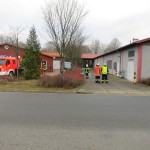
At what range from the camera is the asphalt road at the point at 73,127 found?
9.76ft

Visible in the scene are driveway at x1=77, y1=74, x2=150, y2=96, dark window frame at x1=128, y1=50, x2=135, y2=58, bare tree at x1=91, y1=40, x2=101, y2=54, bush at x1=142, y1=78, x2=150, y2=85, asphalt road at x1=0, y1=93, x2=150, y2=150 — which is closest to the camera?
asphalt road at x1=0, y1=93, x2=150, y2=150

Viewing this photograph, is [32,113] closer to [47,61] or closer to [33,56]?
[33,56]

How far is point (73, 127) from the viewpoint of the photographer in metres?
3.86

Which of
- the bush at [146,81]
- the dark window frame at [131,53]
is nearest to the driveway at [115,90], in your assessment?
the bush at [146,81]

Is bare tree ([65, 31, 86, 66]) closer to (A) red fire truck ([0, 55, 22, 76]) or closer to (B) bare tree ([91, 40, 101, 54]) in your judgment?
(A) red fire truck ([0, 55, 22, 76])

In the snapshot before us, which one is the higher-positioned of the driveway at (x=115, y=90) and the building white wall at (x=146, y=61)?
the building white wall at (x=146, y=61)

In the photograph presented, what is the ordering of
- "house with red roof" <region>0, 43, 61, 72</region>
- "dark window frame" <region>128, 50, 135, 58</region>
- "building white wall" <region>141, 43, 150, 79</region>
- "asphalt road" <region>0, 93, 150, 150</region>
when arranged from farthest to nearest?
"house with red roof" <region>0, 43, 61, 72</region> < "dark window frame" <region>128, 50, 135, 58</region> < "building white wall" <region>141, 43, 150, 79</region> < "asphalt road" <region>0, 93, 150, 150</region>

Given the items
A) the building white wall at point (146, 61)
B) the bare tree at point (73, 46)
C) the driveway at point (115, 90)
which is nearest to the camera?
the driveway at point (115, 90)

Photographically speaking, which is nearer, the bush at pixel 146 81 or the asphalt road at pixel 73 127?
the asphalt road at pixel 73 127

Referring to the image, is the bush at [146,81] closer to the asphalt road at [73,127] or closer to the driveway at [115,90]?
the driveway at [115,90]

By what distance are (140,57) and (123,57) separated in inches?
189

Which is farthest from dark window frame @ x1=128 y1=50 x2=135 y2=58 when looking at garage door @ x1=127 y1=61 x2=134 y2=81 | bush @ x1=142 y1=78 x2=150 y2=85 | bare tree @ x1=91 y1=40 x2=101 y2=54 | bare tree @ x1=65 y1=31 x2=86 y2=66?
bare tree @ x1=91 y1=40 x2=101 y2=54

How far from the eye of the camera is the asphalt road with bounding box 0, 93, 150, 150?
2.97 metres

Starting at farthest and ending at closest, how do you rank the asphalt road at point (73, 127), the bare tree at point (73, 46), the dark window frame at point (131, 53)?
the bare tree at point (73, 46) < the dark window frame at point (131, 53) < the asphalt road at point (73, 127)
